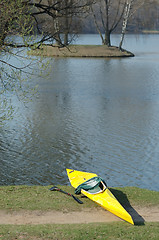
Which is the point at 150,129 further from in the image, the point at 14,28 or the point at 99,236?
the point at 99,236

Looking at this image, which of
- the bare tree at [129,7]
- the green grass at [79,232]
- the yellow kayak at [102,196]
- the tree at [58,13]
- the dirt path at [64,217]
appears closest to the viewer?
the green grass at [79,232]

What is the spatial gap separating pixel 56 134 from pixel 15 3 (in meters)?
7.39

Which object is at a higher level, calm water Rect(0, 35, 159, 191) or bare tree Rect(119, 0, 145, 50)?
bare tree Rect(119, 0, 145, 50)

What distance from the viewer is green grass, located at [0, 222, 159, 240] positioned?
791cm

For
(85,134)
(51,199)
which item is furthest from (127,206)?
(85,134)

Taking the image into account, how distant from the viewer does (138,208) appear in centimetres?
995

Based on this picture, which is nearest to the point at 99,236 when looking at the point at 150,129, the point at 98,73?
the point at 150,129

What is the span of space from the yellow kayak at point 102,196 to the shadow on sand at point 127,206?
286 millimetres

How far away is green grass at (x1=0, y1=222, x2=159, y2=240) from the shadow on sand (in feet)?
1.57

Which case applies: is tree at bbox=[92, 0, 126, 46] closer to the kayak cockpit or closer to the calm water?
the calm water

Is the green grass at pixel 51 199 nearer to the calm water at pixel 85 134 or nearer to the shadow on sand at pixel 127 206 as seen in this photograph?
the shadow on sand at pixel 127 206

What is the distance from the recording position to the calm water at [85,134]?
553 inches

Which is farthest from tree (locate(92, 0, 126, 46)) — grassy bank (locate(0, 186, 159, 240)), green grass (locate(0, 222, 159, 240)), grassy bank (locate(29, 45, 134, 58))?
green grass (locate(0, 222, 159, 240))

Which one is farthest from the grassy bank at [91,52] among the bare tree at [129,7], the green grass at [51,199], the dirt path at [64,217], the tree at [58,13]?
the dirt path at [64,217]
